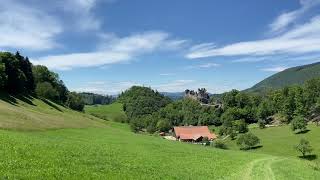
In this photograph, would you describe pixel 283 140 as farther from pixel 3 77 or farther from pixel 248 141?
pixel 3 77

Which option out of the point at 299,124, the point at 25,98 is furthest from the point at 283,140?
the point at 25,98

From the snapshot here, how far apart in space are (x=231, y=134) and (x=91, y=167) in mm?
161777

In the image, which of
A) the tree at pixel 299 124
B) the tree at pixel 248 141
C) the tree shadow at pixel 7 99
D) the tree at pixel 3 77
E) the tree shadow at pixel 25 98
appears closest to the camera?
the tree shadow at pixel 7 99

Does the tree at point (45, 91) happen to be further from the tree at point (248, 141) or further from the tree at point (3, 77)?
the tree at point (248, 141)

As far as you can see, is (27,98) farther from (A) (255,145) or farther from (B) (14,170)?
(B) (14,170)

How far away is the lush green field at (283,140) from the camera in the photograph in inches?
5674

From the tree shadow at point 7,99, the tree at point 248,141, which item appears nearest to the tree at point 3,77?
the tree shadow at point 7,99

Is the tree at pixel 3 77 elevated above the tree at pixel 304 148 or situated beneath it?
elevated above

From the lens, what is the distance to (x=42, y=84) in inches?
6998

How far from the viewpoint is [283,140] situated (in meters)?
161

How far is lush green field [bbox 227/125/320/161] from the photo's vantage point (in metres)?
144

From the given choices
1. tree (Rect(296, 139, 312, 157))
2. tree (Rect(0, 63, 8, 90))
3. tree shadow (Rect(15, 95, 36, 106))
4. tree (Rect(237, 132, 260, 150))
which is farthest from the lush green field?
tree (Rect(0, 63, 8, 90))

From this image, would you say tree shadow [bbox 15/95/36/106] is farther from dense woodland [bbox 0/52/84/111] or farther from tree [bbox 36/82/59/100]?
tree [bbox 36/82/59/100]

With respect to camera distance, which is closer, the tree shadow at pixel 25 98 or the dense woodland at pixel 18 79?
the tree shadow at pixel 25 98
